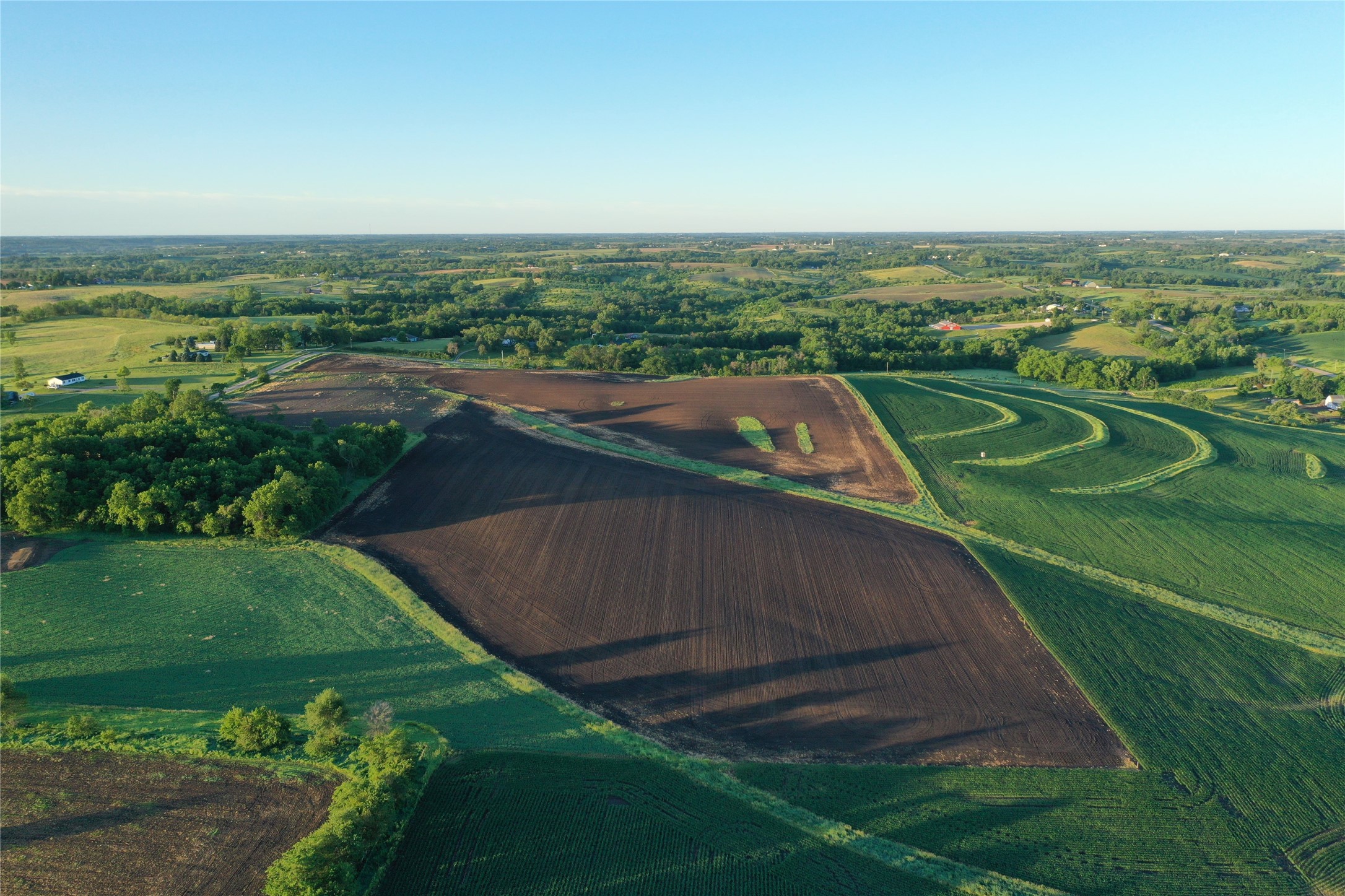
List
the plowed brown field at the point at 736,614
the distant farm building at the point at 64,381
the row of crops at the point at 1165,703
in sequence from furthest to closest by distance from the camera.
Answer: the distant farm building at the point at 64,381, the plowed brown field at the point at 736,614, the row of crops at the point at 1165,703

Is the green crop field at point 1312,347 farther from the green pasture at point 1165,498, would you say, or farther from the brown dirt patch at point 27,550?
the brown dirt patch at point 27,550

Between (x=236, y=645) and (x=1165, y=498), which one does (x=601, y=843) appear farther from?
(x=1165, y=498)

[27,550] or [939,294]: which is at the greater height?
[939,294]

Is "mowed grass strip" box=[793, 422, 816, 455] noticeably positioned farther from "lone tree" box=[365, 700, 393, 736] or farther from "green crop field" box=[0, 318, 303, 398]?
"green crop field" box=[0, 318, 303, 398]

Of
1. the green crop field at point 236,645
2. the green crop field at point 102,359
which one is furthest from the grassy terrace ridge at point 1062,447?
the green crop field at point 102,359

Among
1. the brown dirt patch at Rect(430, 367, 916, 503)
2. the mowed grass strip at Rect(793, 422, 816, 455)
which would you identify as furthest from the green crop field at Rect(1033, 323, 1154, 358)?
the mowed grass strip at Rect(793, 422, 816, 455)

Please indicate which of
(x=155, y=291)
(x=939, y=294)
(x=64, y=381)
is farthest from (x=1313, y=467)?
(x=155, y=291)

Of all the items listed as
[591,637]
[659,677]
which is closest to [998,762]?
[659,677]
